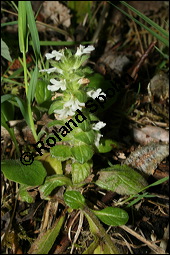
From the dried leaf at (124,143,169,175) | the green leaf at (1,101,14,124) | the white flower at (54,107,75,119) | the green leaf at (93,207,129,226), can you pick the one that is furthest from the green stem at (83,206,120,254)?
the green leaf at (1,101,14,124)

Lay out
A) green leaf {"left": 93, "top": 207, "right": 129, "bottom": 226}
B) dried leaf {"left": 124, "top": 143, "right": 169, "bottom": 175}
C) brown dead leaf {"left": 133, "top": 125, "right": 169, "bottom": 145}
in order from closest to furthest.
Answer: green leaf {"left": 93, "top": 207, "right": 129, "bottom": 226}, dried leaf {"left": 124, "top": 143, "right": 169, "bottom": 175}, brown dead leaf {"left": 133, "top": 125, "right": 169, "bottom": 145}

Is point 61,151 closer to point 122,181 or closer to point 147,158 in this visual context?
point 122,181

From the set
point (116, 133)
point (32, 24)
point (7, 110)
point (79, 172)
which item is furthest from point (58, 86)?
point (116, 133)

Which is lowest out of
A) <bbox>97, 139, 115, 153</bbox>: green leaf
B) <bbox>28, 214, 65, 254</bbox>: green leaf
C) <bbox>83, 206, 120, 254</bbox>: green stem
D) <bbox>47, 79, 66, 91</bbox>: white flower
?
<bbox>28, 214, 65, 254</bbox>: green leaf

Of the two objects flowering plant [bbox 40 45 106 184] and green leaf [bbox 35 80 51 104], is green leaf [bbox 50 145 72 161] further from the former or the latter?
green leaf [bbox 35 80 51 104]

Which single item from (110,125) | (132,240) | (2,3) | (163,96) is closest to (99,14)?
(2,3)

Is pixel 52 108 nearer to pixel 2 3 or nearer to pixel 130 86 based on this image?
pixel 130 86
